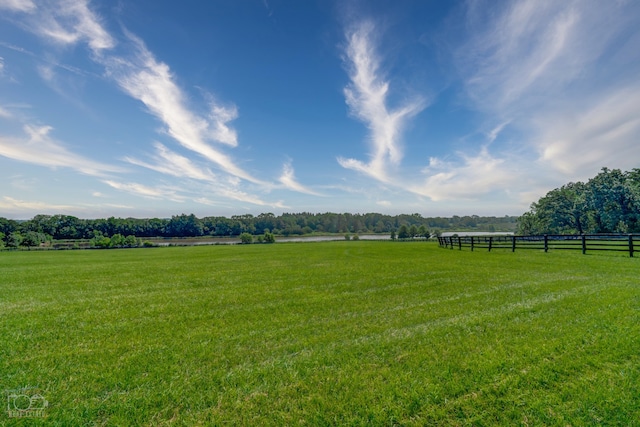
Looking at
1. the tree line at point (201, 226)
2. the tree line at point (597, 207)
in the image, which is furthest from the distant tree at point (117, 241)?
the tree line at point (597, 207)

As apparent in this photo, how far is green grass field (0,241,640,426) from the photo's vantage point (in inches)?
113

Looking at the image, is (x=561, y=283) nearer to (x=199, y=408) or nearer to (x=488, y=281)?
(x=488, y=281)

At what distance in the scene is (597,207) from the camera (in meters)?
38.2

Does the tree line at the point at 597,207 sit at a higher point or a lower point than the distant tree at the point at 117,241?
higher

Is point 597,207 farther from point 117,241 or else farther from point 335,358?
point 117,241

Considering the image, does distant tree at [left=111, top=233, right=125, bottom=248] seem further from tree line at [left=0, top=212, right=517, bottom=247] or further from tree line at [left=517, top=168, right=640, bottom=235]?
tree line at [left=517, top=168, right=640, bottom=235]

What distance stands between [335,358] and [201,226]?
136m

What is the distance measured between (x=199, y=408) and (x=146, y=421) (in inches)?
19.8

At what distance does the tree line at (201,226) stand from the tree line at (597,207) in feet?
171

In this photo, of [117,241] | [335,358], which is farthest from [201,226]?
[335,358]

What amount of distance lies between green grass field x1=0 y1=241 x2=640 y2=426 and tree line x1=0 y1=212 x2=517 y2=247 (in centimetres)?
8057

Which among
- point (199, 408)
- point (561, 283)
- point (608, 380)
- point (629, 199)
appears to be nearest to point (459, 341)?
point (608, 380)

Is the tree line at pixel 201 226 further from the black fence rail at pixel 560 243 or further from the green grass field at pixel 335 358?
the green grass field at pixel 335 358

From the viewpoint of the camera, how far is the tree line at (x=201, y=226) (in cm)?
9214
